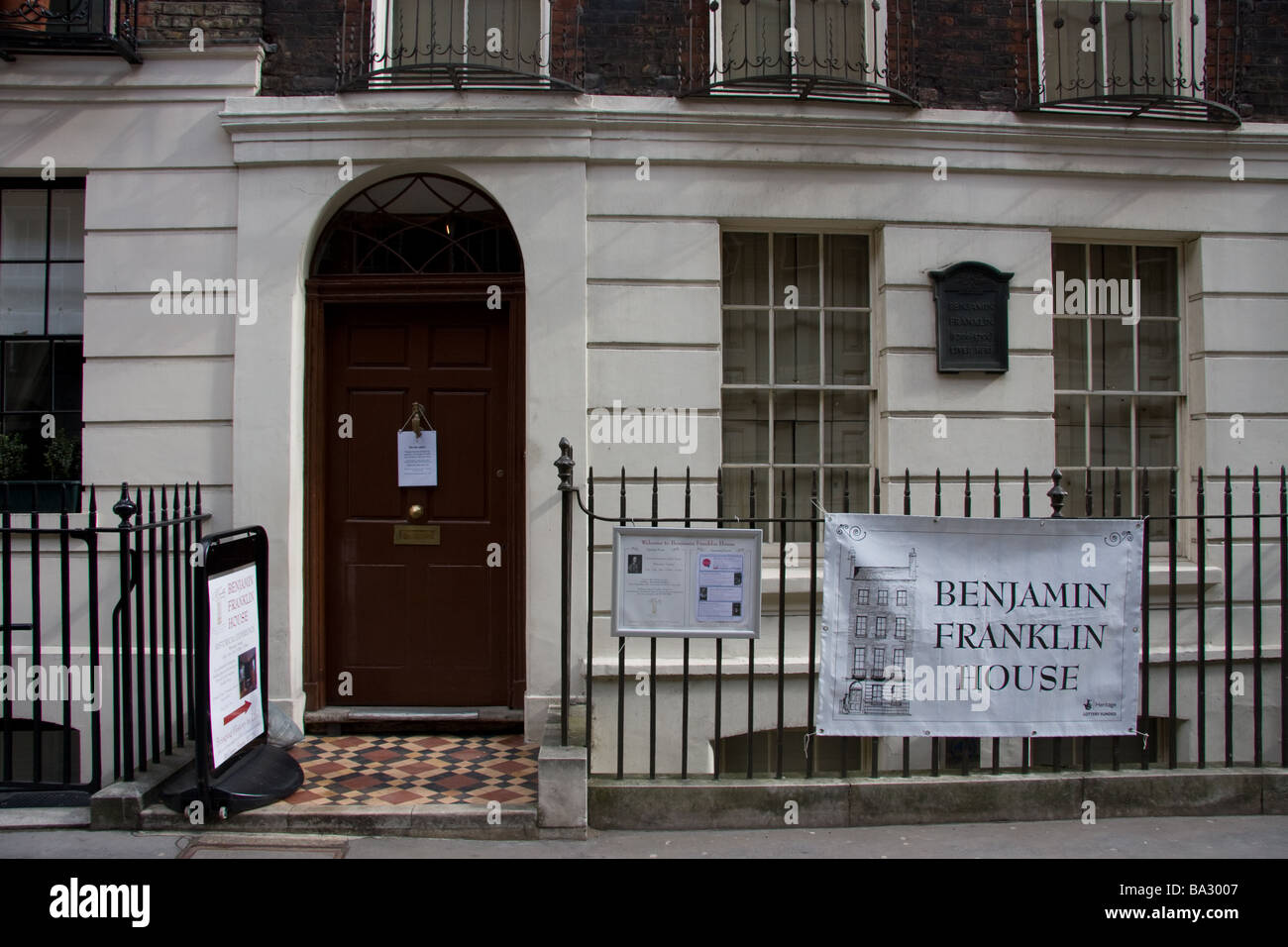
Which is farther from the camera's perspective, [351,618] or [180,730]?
[351,618]

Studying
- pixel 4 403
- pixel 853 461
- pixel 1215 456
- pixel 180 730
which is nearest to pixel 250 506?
pixel 180 730

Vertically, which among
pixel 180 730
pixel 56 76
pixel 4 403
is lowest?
pixel 180 730

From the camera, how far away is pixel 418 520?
6.99 metres

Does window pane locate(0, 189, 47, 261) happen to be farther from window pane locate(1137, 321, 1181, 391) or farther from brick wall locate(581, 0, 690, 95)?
window pane locate(1137, 321, 1181, 391)

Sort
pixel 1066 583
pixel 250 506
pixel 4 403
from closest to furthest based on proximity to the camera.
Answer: pixel 1066 583
pixel 250 506
pixel 4 403

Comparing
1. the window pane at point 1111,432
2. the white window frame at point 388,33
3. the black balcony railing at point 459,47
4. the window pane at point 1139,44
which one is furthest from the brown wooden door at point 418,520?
the window pane at point 1139,44

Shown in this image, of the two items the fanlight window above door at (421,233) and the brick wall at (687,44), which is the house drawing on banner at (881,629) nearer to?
the fanlight window above door at (421,233)

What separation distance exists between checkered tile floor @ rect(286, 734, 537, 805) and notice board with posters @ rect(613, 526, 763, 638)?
3.98 ft

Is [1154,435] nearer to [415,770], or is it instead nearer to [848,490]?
[848,490]

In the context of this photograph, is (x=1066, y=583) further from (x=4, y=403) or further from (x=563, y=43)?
(x=4, y=403)

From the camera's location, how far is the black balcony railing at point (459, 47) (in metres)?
6.85

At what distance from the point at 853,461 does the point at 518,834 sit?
12.4 feet

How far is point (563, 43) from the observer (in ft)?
23.1

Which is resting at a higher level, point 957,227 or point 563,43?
point 563,43
